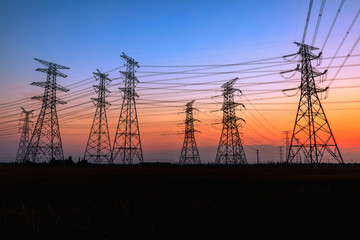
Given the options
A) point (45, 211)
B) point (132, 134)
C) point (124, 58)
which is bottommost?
point (45, 211)

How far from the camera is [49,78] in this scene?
168ft

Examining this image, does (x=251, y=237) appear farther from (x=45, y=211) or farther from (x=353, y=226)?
(x=45, y=211)

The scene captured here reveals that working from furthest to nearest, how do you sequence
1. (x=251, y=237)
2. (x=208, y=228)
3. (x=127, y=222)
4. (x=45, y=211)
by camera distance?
(x=45, y=211)
(x=127, y=222)
(x=208, y=228)
(x=251, y=237)

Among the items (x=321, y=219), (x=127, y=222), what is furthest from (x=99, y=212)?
(x=321, y=219)

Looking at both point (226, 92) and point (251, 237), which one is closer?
point (251, 237)

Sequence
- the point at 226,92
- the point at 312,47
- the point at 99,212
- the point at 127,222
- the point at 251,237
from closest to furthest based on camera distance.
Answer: the point at 251,237 → the point at 127,222 → the point at 99,212 → the point at 312,47 → the point at 226,92

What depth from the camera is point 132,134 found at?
49469mm

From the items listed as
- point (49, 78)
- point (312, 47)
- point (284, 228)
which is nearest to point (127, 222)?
point (284, 228)

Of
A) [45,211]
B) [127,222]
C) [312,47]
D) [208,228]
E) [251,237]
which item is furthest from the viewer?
[312,47]

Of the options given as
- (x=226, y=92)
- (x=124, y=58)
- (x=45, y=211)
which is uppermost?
(x=124, y=58)

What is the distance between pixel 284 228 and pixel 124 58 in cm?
4944

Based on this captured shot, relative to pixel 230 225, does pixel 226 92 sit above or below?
above

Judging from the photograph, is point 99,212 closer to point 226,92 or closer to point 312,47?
point 312,47

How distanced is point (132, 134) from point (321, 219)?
4605 centimetres
